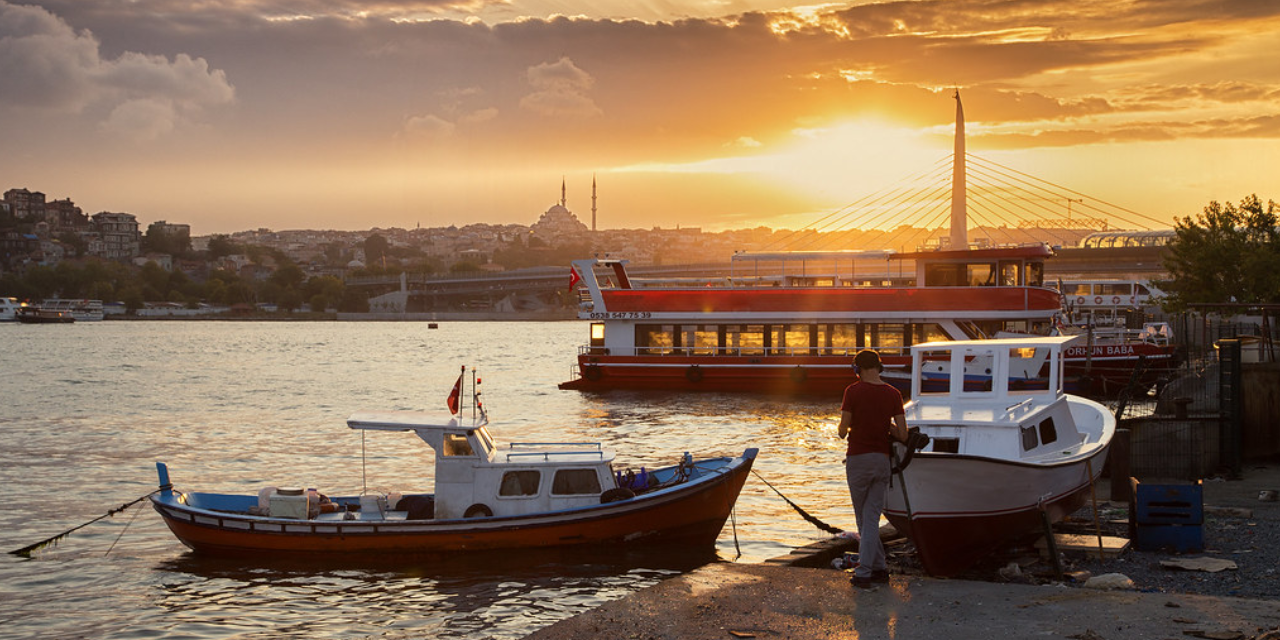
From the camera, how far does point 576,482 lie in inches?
712

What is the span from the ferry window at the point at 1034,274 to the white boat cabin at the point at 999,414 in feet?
88.0

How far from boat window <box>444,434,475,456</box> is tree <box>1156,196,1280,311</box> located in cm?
4159

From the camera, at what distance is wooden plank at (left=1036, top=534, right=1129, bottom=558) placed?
1408 centimetres

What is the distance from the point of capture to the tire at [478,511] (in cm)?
1783

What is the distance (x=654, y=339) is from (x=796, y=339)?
5.43 meters

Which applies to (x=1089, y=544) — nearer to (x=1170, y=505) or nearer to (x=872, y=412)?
(x=1170, y=505)

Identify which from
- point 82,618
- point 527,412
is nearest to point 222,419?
point 527,412

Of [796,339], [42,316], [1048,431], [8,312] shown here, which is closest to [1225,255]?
[796,339]

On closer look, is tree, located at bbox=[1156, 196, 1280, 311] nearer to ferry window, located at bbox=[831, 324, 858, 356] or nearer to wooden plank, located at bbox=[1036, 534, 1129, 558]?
ferry window, located at bbox=[831, 324, 858, 356]

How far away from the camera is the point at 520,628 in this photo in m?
14.6

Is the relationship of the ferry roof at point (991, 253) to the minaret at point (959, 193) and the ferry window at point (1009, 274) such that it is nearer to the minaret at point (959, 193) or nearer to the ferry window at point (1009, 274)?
the ferry window at point (1009, 274)

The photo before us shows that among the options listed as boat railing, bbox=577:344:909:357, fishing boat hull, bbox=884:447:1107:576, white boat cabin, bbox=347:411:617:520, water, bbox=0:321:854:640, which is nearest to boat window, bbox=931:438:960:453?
fishing boat hull, bbox=884:447:1107:576

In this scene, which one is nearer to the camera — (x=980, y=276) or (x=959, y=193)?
(x=980, y=276)

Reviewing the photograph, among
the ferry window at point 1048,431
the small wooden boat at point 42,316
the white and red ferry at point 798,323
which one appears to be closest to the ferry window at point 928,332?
the white and red ferry at point 798,323
